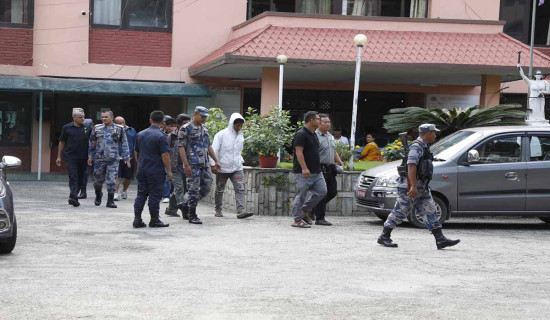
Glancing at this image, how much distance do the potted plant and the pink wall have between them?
30.9 ft

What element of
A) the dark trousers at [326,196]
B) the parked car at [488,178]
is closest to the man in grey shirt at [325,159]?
the dark trousers at [326,196]

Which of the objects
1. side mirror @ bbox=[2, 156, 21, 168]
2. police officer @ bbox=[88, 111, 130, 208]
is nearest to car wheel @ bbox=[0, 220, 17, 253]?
side mirror @ bbox=[2, 156, 21, 168]

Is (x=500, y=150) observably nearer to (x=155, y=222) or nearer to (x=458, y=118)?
(x=458, y=118)

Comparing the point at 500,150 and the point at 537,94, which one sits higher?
the point at 537,94

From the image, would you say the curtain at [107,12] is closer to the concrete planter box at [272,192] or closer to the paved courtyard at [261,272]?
the concrete planter box at [272,192]

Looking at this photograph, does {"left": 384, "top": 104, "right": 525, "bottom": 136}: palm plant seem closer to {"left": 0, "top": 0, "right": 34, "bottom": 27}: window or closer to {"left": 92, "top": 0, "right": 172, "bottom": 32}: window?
{"left": 92, "top": 0, "right": 172, "bottom": 32}: window

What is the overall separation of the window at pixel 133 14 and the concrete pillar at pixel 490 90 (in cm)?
850

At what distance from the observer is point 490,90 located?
21.3 metres

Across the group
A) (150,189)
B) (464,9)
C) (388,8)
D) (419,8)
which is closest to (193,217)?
(150,189)

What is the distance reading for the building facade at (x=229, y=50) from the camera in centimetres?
2072

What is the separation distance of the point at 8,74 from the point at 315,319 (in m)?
18.1

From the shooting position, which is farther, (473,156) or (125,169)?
(125,169)

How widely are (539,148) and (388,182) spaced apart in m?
2.52

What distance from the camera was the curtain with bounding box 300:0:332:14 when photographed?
2367 cm
